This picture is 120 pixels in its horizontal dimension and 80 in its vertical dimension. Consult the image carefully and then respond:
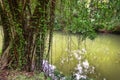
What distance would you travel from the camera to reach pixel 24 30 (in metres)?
3.84

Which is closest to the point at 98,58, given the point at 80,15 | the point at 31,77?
the point at 80,15

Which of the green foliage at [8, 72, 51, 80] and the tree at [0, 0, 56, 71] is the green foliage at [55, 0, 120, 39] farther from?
the green foliage at [8, 72, 51, 80]

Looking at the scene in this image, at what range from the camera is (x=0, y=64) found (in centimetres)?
397

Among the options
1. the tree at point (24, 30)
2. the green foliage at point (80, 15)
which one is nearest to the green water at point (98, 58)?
the green foliage at point (80, 15)

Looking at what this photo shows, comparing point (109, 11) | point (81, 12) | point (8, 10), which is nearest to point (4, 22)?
point (8, 10)

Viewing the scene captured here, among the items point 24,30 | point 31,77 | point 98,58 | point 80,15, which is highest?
point 80,15

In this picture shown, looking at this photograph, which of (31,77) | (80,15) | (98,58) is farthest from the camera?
(98,58)

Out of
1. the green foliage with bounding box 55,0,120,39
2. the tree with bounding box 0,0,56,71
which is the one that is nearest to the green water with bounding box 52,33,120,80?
the green foliage with bounding box 55,0,120,39

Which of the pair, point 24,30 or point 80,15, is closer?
point 24,30

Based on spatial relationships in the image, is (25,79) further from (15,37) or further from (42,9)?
(42,9)

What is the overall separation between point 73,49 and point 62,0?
6523 millimetres

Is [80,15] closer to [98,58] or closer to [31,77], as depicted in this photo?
[31,77]

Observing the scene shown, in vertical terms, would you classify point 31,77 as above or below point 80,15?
below

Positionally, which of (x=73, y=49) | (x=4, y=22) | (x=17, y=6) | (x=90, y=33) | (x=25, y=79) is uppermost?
(x=17, y=6)
